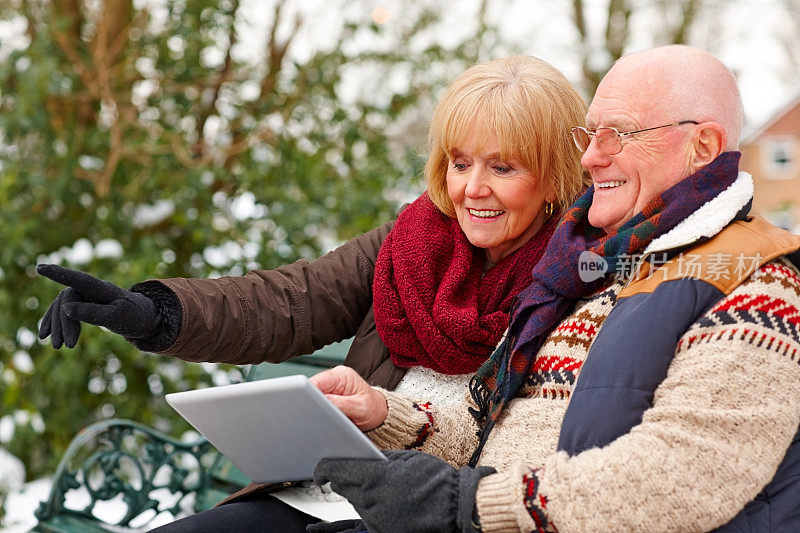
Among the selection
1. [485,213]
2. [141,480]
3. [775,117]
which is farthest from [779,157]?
[485,213]

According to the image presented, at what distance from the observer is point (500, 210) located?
2.13 m

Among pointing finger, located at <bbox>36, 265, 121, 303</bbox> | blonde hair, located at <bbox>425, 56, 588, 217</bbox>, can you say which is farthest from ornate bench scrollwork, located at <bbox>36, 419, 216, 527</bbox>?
blonde hair, located at <bbox>425, 56, 588, 217</bbox>

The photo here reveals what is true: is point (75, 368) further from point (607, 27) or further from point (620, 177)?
point (607, 27)

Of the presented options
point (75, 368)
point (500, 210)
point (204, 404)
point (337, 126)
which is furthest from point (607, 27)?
point (204, 404)

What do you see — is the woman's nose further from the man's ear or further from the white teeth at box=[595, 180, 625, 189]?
the man's ear

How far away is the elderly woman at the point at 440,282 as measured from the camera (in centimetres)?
205

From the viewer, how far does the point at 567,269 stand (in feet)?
5.91

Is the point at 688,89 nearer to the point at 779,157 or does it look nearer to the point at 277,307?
the point at 277,307

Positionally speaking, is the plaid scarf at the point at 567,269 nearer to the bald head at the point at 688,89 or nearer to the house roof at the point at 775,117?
the bald head at the point at 688,89

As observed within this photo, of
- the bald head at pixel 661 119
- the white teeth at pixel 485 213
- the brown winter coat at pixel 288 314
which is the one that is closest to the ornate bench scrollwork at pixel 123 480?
the brown winter coat at pixel 288 314

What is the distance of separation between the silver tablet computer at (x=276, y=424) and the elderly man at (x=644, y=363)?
0.06 meters

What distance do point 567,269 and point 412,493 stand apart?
0.58m

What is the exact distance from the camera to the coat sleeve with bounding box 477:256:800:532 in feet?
4.45

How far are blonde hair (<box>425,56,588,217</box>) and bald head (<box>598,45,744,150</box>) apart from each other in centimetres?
39
